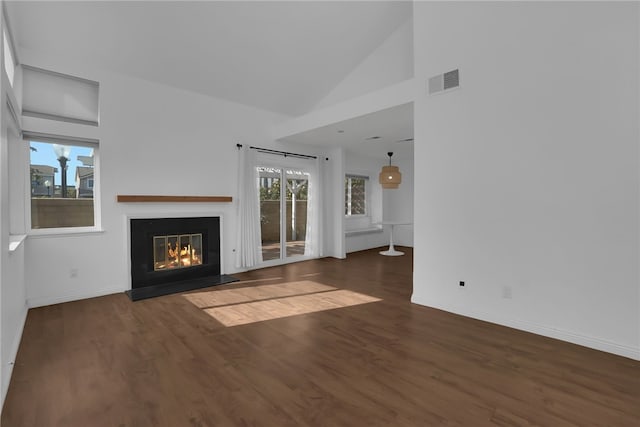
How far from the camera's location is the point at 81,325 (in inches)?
126

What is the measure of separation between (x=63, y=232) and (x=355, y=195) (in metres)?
6.43

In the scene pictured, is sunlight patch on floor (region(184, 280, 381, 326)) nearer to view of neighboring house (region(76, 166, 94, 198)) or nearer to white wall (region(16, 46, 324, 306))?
white wall (region(16, 46, 324, 306))

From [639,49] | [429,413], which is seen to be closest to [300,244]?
[429,413]

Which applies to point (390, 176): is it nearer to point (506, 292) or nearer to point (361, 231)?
point (361, 231)

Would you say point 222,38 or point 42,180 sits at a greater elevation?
point 222,38

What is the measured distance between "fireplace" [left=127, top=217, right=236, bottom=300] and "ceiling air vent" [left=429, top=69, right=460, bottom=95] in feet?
12.4

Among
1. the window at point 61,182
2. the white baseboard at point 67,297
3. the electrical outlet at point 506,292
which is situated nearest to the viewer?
the electrical outlet at point 506,292

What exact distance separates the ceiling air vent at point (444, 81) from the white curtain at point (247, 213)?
10.8ft

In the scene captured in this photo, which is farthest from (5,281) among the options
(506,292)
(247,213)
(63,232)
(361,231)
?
(361,231)

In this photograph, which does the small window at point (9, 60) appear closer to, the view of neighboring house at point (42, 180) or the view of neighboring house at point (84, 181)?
the view of neighboring house at point (42, 180)

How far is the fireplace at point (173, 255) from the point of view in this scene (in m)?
4.47

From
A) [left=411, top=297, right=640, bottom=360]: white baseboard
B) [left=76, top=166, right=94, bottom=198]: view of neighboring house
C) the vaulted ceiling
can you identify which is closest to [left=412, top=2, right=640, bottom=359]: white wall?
[left=411, top=297, right=640, bottom=360]: white baseboard

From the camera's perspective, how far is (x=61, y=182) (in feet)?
13.2

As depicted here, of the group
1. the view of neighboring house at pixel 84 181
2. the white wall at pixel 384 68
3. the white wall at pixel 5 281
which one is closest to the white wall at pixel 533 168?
the white wall at pixel 384 68
